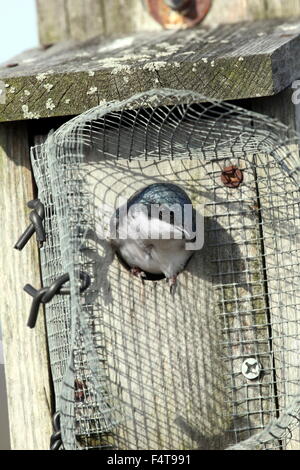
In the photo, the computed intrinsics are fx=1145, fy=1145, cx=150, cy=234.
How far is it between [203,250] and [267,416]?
506mm

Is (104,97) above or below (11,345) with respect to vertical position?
above

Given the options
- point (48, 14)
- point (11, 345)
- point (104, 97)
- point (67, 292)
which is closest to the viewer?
point (67, 292)

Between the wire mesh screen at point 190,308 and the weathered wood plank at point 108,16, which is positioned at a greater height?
the weathered wood plank at point 108,16

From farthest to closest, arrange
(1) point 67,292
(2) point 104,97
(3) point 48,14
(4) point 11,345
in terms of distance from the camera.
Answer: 1. (3) point 48,14
2. (4) point 11,345
3. (2) point 104,97
4. (1) point 67,292

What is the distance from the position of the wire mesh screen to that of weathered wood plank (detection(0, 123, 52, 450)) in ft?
0.28

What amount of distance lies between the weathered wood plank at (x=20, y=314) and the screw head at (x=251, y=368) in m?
0.58

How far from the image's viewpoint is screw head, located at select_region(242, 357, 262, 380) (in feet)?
10.7

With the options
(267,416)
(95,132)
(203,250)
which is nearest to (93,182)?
(95,132)

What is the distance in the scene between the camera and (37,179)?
3.22m

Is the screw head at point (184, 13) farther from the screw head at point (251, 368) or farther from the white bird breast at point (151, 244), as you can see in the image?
the screw head at point (251, 368)

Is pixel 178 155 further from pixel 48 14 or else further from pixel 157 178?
pixel 48 14

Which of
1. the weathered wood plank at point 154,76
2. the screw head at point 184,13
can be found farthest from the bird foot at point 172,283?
the screw head at point 184,13

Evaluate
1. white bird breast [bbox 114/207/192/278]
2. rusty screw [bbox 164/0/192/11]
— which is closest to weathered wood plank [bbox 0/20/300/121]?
white bird breast [bbox 114/207/192/278]

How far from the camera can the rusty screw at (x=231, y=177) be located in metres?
3.22
